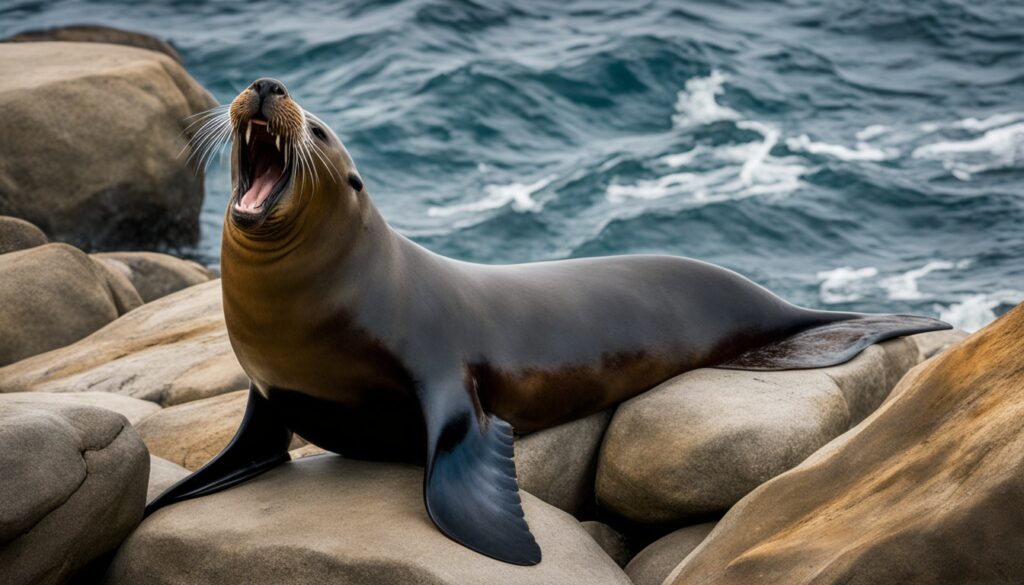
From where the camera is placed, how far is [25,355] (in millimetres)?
7504

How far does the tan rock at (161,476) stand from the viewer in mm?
5000

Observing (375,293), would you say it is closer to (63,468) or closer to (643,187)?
(63,468)

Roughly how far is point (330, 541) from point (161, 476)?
1242 mm

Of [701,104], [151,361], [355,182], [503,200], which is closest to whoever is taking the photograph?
[355,182]

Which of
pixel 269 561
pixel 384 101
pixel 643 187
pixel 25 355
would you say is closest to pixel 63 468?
pixel 269 561

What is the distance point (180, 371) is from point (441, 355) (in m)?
2.28

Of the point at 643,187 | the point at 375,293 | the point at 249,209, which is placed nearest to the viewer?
the point at 249,209

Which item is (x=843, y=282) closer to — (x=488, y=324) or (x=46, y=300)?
(x=46, y=300)

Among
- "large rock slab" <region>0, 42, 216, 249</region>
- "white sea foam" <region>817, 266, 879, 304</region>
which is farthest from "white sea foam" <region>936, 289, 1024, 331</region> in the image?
"large rock slab" <region>0, 42, 216, 249</region>

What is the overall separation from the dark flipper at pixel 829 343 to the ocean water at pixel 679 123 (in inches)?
231

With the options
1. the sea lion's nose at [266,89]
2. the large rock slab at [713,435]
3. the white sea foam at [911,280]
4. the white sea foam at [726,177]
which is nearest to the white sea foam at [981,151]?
the white sea foam at [726,177]

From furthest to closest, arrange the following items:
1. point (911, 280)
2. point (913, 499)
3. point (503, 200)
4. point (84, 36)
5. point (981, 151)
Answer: point (981, 151) → point (503, 200) → point (911, 280) → point (84, 36) → point (913, 499)

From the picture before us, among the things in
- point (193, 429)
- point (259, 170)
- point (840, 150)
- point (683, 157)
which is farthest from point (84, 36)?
point (840, 150)

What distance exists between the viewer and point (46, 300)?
756 centimetres
